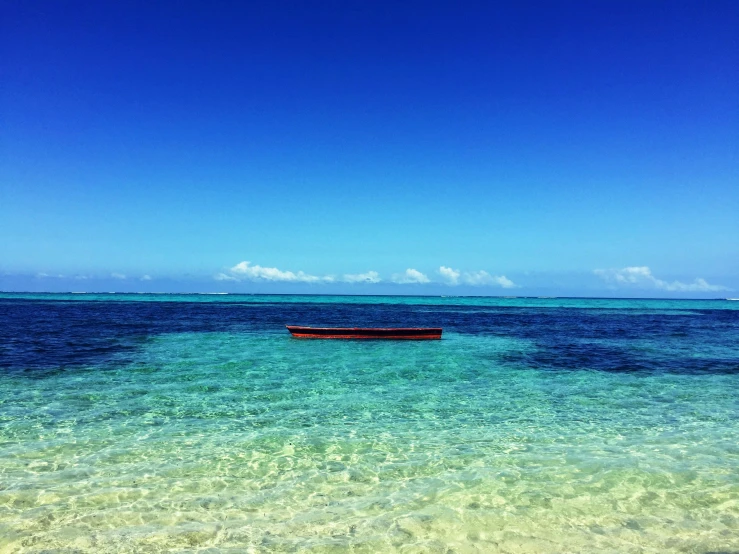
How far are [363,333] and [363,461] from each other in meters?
22.8

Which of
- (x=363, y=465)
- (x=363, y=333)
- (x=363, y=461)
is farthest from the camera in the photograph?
(x=363, y=333)

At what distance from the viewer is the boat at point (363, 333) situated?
31.6m

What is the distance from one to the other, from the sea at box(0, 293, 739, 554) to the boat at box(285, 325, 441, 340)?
12.3 m

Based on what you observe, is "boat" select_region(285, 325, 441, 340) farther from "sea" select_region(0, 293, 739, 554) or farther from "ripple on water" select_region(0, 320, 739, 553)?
"ripple on water" select_region(0, 320, 739, 553)

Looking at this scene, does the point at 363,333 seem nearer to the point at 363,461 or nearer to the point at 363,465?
the point at 363,461

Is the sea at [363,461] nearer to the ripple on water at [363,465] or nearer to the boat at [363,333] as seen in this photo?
the ripple on water at [363,465]

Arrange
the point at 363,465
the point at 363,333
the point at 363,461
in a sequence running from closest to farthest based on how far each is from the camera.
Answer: the point at 363,465 < the point at 363,461 < the point at 363,333

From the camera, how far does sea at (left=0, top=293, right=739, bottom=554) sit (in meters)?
6.30

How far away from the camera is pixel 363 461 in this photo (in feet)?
29.3

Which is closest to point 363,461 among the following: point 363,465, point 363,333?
point 363,465

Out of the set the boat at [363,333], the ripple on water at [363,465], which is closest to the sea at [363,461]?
the ripple on water at [363,465]

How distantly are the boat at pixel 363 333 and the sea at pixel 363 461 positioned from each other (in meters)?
12.3

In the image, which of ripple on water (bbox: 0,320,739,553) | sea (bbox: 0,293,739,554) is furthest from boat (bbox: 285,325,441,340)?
ripple on water (bbox: 0,320,739,553)

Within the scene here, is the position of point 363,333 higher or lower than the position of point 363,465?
higher
